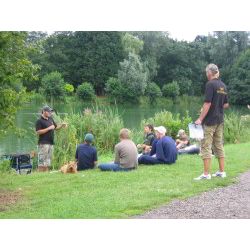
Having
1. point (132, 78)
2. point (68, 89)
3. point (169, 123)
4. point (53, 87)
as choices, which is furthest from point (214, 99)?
point (132, 78)

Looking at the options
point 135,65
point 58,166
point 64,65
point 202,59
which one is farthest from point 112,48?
point 58,166

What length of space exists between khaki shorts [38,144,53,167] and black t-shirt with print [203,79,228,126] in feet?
13.7

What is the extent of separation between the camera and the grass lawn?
6.08m

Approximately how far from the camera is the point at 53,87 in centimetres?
3062

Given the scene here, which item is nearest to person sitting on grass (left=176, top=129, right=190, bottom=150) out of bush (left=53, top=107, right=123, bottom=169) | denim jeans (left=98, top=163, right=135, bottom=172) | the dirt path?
bush (left=53, top=107, right=123, bottom=169)

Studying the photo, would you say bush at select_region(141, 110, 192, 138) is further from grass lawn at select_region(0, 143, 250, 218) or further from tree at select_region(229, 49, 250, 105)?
tree at select_region(229, 49, 250, 105)

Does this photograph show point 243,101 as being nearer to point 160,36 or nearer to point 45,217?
point 160,36

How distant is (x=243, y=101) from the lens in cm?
3647

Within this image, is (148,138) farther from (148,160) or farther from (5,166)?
(5,166)

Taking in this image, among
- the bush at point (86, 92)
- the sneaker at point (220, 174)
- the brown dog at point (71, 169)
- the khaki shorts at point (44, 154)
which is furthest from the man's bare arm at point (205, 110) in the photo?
the bush at point (86, 92)

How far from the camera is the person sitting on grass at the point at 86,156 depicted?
9.55m

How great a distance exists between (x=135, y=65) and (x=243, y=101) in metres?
9.36

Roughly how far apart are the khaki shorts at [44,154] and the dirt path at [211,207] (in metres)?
4.59

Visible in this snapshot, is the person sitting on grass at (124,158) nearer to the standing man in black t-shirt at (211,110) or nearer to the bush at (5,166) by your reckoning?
the standing man in black t-shirt at (211,110)
